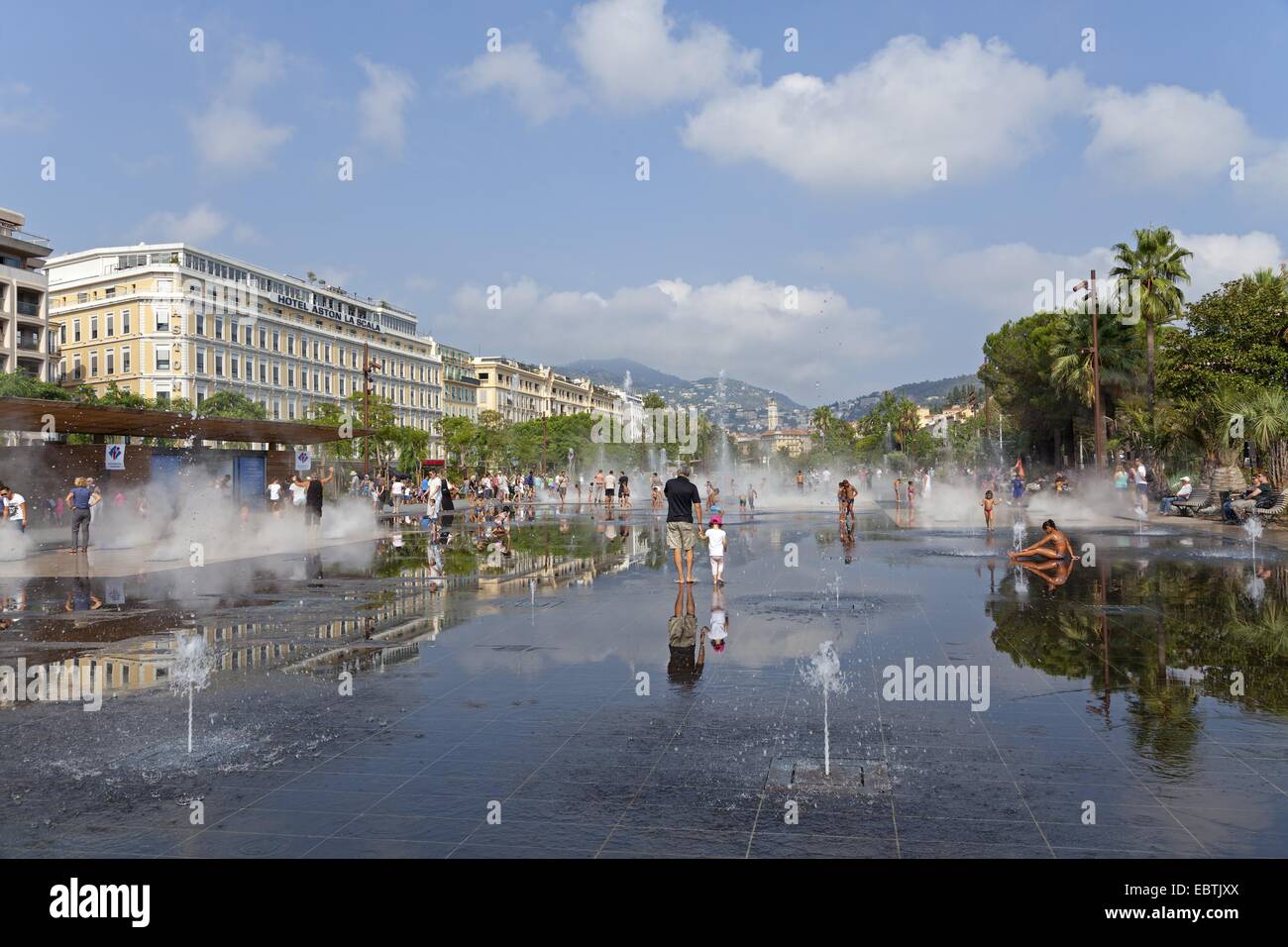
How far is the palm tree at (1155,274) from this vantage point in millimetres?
37031

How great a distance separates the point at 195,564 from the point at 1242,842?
56.1 ft

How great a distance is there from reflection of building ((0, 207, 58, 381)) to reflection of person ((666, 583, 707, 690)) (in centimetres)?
6641

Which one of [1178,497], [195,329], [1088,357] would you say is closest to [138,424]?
[1178,497]

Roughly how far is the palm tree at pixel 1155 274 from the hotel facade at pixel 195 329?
64564mm

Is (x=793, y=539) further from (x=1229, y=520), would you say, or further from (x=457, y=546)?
(x=1229, y=520)

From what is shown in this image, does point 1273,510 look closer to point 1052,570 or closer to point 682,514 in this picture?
point 1052,570

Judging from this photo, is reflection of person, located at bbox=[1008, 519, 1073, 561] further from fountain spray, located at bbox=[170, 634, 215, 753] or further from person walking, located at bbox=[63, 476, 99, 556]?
person walking, located at bbox=[63, 476, 99, 556]

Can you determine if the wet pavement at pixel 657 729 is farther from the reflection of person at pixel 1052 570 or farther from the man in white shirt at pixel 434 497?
the man in white shirt at pixel 434 497

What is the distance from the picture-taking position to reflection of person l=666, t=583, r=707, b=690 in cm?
752

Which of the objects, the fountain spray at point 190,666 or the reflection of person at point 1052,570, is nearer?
the fountain spray at point 190,666

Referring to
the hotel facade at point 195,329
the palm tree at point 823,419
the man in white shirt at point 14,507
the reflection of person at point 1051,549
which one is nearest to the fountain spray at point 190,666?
the reflection of person at point 1051,549

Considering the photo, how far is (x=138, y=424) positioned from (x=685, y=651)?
20151 millimetres
